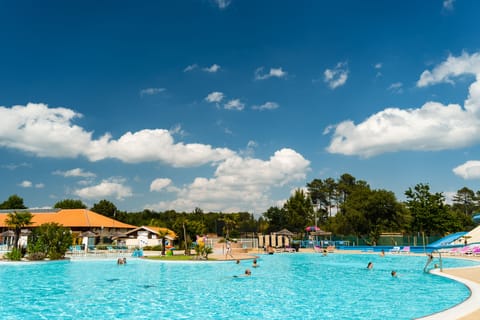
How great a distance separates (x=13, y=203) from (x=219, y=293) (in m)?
96.2

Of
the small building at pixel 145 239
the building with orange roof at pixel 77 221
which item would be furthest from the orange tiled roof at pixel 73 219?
the small building at pixel 145 239

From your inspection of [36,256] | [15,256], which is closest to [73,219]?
[15,256]

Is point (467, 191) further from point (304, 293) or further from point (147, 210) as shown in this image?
point (304, 293)

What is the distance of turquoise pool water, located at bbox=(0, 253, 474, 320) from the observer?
1391 centimetres

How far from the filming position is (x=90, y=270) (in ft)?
92.0

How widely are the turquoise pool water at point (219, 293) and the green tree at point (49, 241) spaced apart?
501 centimetres

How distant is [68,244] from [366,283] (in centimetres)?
2780

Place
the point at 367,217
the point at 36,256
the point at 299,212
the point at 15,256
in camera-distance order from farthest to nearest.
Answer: the point at 299,212, the point at 367,217, the point at 36,256, the point at 15,256

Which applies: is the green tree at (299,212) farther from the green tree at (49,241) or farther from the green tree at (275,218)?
the green tree at (49,241)

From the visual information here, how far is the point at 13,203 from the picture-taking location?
9412cm

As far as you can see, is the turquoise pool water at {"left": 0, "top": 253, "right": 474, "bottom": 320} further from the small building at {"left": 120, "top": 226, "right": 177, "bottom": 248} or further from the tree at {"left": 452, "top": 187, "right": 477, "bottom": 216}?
the tree at {"left": 452, "top": 187, "right": 477, "bottom": 216}

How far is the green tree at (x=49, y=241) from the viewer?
33625 millimetres

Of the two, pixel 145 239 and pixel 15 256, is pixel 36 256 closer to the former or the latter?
pixel 15 256

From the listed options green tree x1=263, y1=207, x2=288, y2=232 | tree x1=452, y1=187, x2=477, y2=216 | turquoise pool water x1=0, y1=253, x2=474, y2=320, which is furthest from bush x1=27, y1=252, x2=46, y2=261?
tree x1=452, y1=187, x2=477, y2=216
